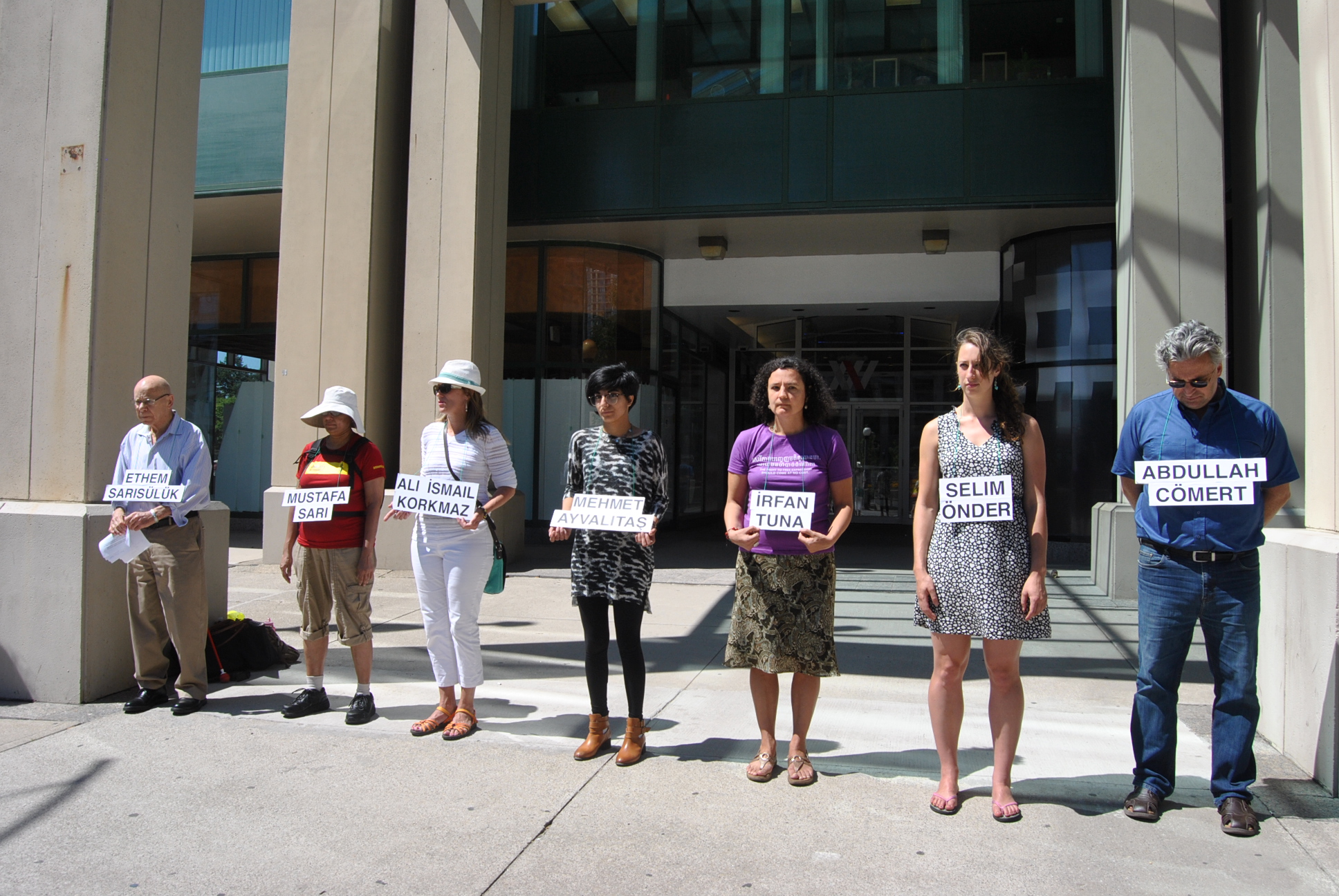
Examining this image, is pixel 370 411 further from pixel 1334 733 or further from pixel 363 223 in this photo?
pixel 1334 733

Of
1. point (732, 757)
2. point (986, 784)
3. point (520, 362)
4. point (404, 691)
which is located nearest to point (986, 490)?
point (986, 784)

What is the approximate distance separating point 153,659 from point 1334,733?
592 centimetres

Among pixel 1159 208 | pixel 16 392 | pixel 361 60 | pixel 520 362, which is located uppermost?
pixel 361 60

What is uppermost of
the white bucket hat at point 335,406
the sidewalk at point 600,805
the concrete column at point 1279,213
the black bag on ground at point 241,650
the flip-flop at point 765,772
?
the concrete column at point 1279,213

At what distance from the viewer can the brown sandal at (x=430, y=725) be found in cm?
473

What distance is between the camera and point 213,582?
6.02 metres

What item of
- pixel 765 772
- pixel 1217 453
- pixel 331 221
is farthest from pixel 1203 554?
pixel 331 221

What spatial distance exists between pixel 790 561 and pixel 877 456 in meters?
15.3

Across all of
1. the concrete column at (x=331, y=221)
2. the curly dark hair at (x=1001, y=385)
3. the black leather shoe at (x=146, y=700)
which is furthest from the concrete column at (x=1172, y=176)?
the black leather shoe at (x=146, y=700)

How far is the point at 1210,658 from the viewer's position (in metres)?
3.82

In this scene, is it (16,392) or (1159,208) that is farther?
(1159,208)

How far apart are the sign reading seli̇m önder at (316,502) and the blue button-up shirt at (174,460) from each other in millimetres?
635

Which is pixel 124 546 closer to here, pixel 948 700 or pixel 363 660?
pixel 363 660

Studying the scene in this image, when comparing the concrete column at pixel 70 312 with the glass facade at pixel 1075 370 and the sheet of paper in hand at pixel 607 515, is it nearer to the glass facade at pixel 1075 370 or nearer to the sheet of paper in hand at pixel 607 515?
the sheet of paper in hand at pixel 607 515
